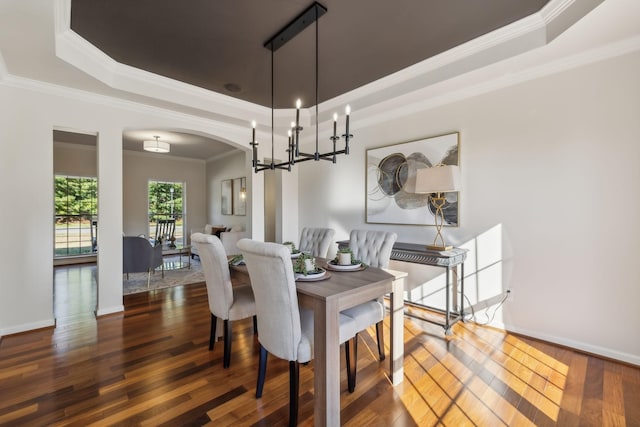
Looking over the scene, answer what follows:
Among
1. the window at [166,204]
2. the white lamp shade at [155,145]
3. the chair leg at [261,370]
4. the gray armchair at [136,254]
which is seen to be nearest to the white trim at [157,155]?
the window at [166,204]

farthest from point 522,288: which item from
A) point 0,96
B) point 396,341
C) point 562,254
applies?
point 0,96

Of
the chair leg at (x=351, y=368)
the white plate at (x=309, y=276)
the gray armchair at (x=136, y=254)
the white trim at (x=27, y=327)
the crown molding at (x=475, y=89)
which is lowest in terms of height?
the white trim at (x=27, y=327)

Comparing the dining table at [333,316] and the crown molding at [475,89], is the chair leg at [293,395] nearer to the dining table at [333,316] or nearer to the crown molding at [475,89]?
the dining table at [333,316]

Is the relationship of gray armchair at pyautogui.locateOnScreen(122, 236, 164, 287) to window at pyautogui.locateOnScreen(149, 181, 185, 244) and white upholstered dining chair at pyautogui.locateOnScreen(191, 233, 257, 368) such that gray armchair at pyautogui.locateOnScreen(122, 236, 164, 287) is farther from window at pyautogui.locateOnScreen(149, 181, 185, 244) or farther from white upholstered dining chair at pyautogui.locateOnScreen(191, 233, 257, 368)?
window at pyautogui.locateOnScreen(149, 181, 185, 244)

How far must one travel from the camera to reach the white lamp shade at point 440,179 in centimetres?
284

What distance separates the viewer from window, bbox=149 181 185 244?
311 inches

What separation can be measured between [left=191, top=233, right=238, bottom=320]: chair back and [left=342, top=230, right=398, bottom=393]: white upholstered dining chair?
0.90m

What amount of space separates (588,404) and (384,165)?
2.84 meters

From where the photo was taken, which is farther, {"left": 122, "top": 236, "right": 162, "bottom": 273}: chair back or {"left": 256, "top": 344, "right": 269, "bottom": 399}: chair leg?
{"left": 122, "top": 236, "right": 162, "bottom": 273}: chair back

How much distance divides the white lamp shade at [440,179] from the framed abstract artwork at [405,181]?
387mm

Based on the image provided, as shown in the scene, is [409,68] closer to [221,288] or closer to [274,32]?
[274,32]

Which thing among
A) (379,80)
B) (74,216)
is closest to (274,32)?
(379,80)

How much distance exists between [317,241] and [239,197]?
14.6 ft

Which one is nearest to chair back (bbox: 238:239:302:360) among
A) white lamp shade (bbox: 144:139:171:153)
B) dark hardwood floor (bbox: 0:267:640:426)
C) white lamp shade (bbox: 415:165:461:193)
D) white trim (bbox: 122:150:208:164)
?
dark hardwood floor (bbox: 0:267:640:426)
